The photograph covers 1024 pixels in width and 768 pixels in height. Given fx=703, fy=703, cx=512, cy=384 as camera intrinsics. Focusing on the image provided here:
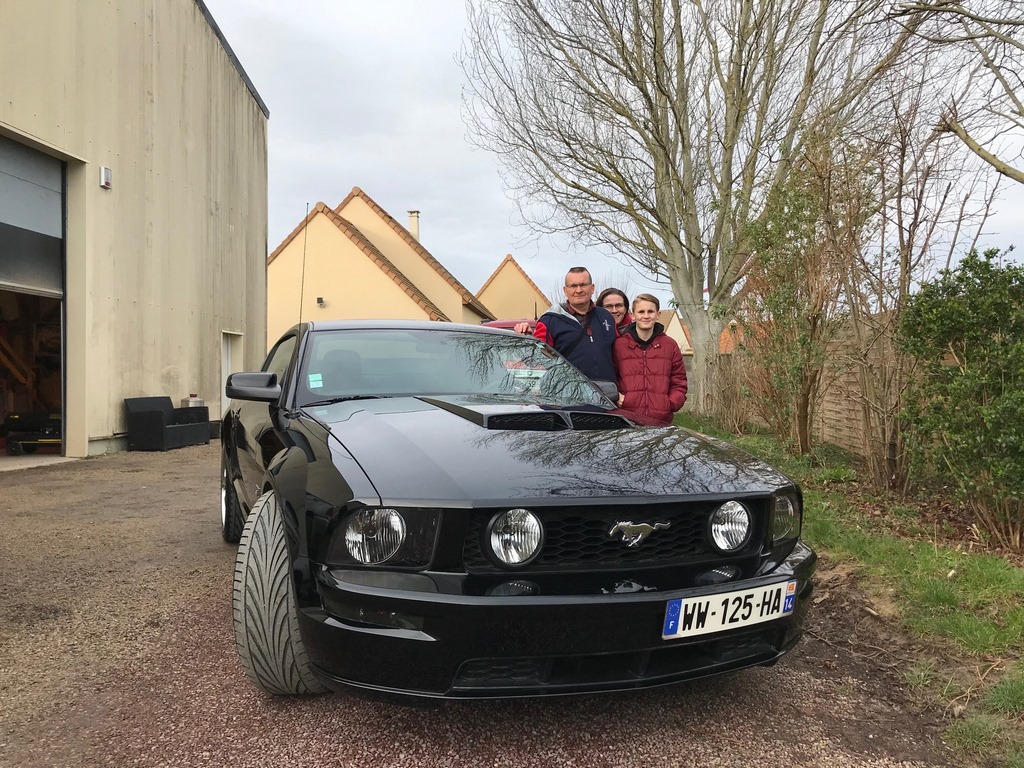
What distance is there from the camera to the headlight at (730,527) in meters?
2.05

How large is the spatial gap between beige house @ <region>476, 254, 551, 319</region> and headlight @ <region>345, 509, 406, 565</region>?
110 ft

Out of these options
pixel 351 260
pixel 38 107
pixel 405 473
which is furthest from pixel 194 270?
pixel 351 260

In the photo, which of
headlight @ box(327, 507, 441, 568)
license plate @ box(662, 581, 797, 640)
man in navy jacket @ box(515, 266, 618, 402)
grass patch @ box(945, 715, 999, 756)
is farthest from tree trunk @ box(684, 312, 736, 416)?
headlight @ box(327, 507, 441, 568)

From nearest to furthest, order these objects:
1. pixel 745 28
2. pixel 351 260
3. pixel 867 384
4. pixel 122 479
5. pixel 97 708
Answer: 1. pixel 97 708
2. pixel 867 384
3. pixel 122 479
4. pixel 745 28
5. pixel 351 260

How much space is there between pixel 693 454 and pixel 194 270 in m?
10.9

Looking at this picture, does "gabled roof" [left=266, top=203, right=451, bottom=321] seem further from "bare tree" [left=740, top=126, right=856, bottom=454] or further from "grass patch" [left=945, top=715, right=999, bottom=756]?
"grass patch" [left=945, top=715, right=999, bottom=756]

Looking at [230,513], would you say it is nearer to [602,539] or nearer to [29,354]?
[602,539]

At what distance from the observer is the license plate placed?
1.91 metres

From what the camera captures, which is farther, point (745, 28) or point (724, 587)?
point (745, 28)

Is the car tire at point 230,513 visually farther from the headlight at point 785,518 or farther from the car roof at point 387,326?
the headlight at point 785,518

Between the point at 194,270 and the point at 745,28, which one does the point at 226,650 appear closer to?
the point at 194,270

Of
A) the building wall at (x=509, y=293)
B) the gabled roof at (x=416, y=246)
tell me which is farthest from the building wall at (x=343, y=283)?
the building wall at (x=509, y=293)

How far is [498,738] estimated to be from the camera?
6.93 ft

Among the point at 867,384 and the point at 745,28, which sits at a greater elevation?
the point at 745,28
